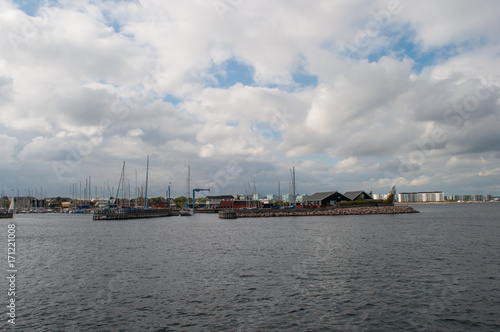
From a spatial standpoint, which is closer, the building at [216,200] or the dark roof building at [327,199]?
the dark roof building at [327,199]

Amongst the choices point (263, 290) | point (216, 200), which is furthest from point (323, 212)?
point (263, 290)

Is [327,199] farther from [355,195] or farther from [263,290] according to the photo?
[263,290]

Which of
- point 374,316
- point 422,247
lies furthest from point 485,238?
point 374,316

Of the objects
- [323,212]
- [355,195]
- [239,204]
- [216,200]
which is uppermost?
[355,195]

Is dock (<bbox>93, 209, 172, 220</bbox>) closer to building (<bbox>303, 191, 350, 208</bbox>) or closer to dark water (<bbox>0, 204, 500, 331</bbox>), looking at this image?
building (<bbox>303, 191, 350, 208</bbox>)

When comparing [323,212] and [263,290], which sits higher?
[263,290]

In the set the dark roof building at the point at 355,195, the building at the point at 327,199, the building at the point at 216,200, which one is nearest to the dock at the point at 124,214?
the building at the point at 216,200

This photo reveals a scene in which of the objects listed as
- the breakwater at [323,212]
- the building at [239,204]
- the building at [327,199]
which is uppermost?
the building at [327,199]

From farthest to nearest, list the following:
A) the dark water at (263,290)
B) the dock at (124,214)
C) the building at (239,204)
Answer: the building at (239,204)
the dock at (124,214)
the dark water at (263,290)

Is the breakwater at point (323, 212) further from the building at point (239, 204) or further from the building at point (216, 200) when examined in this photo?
the building at point (216, 200)

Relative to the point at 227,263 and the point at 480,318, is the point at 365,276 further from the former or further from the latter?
the point at 227,263

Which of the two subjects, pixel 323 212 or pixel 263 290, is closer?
pixel 263 290

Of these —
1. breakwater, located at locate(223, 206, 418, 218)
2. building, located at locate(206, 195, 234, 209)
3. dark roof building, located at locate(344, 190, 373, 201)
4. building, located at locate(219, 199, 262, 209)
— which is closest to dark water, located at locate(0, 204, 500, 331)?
breakwater, located at locate(223, 206, 418, 218)

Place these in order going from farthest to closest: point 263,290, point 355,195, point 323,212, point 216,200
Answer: point 216,200
point 355,195
point 323,212
point 263,290
